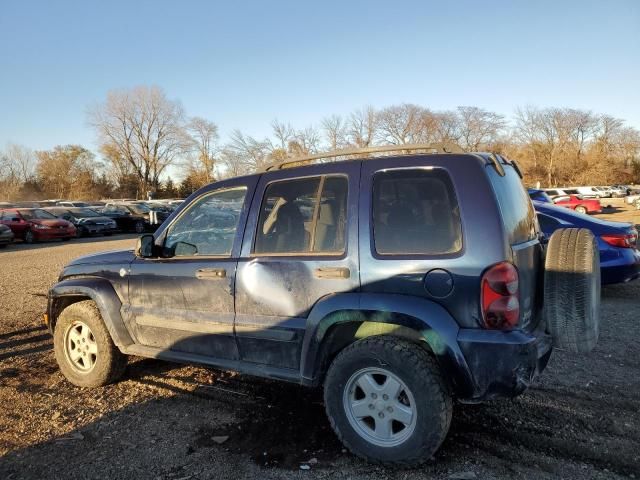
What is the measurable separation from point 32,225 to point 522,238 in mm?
23008

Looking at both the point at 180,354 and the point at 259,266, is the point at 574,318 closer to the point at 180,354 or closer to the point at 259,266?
the point at 259,266

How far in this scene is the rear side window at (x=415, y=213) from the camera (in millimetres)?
2939

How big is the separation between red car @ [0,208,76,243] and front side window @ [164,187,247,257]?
20505 mm

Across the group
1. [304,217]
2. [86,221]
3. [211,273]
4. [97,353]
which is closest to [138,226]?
[86,221]

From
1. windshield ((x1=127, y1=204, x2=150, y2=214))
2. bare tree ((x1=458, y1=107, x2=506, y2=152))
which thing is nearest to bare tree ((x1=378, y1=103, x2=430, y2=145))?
bare tree ((x1=458, y1=107, x2=506, y2=152))

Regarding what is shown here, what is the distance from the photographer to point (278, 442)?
339cm

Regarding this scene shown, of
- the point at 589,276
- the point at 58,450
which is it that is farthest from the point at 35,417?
the point at 589,276

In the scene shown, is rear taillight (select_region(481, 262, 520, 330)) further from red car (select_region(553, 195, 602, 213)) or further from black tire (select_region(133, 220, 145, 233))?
red car (select_region(553, 195, 602, 213))

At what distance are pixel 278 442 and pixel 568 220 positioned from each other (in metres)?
5.95

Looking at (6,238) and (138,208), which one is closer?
(6,238)

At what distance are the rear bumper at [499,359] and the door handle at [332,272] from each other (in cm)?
79

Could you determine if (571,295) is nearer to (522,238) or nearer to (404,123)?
(522,238)

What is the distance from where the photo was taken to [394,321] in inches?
117

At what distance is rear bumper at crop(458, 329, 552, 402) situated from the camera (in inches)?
108
